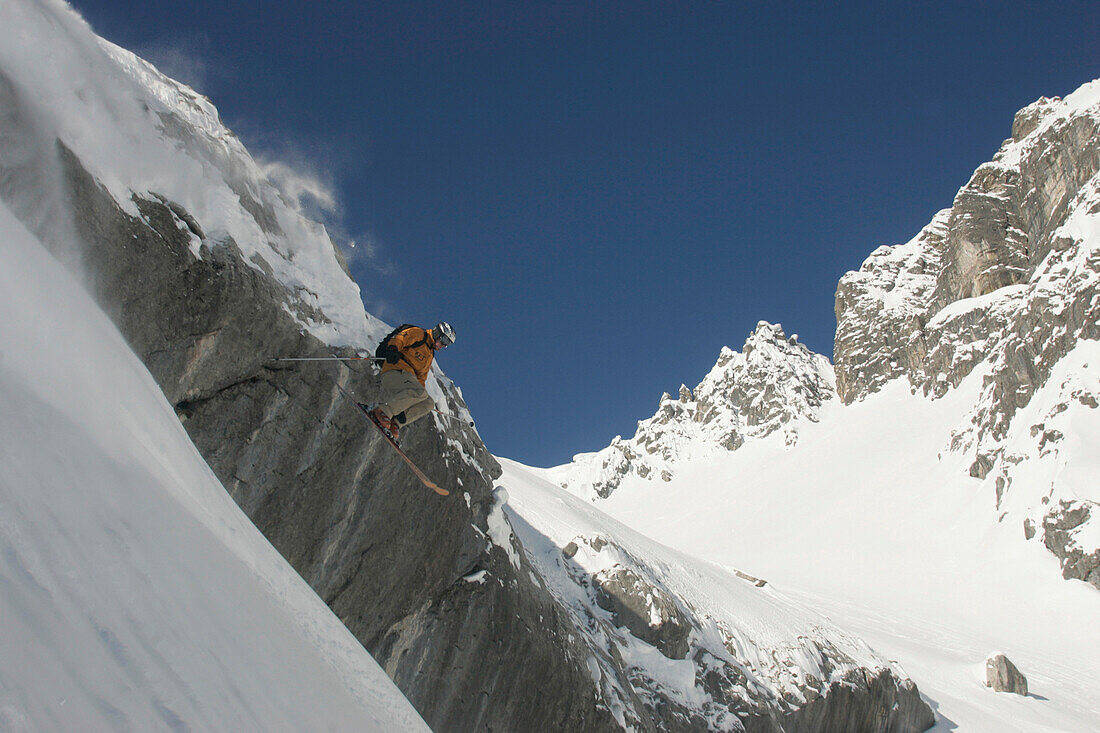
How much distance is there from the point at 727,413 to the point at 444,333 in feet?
361

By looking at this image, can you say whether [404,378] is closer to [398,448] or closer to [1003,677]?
[398,448]

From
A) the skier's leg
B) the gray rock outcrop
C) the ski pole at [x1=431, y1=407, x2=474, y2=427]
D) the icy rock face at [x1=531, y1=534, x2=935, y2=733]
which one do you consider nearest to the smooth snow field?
the gray rock outcrop

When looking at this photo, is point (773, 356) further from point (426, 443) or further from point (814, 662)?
point (426, 443)

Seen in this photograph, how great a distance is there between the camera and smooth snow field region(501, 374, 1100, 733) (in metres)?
23.8

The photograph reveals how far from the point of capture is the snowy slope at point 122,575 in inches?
85.4

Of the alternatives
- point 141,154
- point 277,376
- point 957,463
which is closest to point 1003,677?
point 277,376

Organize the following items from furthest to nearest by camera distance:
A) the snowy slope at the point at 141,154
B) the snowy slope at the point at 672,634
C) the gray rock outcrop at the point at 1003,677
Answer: the gray rock outcrop at the point at 1003,677 < the snowy slope at the point at 672,634 < the snowy slope at the point at 141,154

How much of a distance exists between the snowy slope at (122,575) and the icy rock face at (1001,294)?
50.5 m

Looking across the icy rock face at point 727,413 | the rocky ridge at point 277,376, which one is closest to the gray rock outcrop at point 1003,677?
the rocky ridge at point 277,376

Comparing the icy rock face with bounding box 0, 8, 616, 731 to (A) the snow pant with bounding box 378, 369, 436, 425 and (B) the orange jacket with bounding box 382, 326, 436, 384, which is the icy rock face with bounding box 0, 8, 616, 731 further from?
(B) the orange jacket with bounding box 382, 326, 436, 384

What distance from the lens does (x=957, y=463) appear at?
59594 mm

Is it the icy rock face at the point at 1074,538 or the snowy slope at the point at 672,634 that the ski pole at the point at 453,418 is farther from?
the icy rock face at the point at 1074,538

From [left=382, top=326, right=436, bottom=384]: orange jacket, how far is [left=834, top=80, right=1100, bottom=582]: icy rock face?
47.9m

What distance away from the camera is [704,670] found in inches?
542
